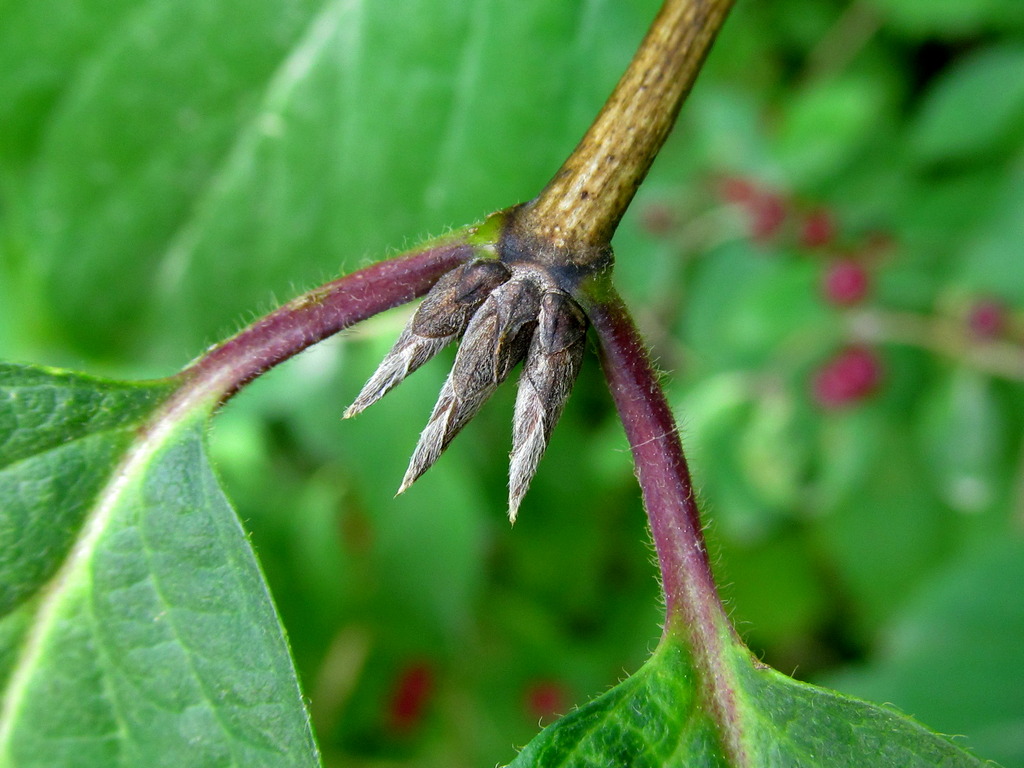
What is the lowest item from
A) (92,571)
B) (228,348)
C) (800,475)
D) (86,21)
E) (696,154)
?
(800,475)

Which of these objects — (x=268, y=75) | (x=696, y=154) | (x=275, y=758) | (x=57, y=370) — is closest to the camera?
(x=275, y=758)

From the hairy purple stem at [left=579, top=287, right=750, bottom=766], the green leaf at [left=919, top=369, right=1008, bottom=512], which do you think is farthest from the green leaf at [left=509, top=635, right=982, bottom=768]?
the green leaf at [left=919, top=369, right=1008, bottom=512]

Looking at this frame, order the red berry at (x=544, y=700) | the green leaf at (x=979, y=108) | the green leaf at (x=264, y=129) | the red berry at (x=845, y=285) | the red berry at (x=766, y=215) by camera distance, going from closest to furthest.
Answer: the green leaf at (x=264, y=129), the red berry at (x=845, y=285), the green leaf at (x=979, y=108), the red berry at (x=766, y=215), the red berry at (x=544, y=700)

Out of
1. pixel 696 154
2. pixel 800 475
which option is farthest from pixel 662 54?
pixel 696 154

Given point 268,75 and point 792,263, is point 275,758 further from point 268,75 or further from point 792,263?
point 792,263

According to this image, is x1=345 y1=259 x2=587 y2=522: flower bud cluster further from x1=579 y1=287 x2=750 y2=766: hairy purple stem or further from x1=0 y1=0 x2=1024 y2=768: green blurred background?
x1=0 y1=0 x2=1024 y2=768: green blurred background

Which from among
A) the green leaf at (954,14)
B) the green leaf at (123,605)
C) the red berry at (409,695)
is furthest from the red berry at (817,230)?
the green leaf at (123,605)

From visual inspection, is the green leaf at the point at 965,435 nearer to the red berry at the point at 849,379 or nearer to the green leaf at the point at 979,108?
the red berry at the point at 849,379
